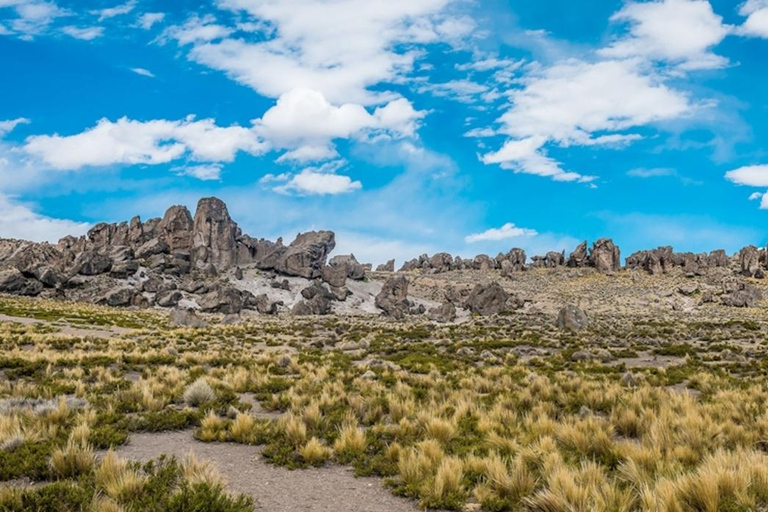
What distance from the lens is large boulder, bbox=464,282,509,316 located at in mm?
73312

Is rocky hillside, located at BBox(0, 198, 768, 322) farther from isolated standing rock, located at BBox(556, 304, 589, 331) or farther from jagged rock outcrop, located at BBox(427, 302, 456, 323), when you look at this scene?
isolated standing rock, located at BBox(556, 304, 589, 331)

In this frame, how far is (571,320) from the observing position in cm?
4356

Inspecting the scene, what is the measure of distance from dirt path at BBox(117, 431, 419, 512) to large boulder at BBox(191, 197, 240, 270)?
117734mm

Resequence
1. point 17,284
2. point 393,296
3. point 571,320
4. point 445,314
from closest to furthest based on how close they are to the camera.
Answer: point 571,320
point 445,314
point 17,284
point 393,296

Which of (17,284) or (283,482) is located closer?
(283,482)

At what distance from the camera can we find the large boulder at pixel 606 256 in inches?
5182

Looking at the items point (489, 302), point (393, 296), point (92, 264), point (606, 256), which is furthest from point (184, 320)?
point (606, 256)

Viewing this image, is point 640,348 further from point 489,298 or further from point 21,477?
point 489,298

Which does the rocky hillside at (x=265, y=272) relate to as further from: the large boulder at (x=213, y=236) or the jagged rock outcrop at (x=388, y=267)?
the jagged rock outcrop at (x=388, y=267)

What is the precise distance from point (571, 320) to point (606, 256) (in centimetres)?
10003

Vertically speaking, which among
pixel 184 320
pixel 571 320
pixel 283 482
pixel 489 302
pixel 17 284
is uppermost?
pixel 17 284

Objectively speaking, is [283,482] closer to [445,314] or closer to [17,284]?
[445,314]

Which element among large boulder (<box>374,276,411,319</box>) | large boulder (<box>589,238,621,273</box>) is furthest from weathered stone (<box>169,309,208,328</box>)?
large boulder (<box>589,238,621,273</box>)

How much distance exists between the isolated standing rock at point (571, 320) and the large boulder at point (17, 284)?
291ft
